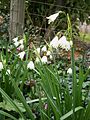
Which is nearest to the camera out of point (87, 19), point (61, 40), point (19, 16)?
point (61, 40)

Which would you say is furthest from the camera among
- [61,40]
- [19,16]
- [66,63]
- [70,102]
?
[19,16]

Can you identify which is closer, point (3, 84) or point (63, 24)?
point (3, 84)

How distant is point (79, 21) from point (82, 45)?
78.8 inches

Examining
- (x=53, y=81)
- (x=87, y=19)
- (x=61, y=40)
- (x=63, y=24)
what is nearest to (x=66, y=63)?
(x=53, y=81)

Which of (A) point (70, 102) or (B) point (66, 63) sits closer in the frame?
(A) point (70, 102)

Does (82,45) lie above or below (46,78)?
below

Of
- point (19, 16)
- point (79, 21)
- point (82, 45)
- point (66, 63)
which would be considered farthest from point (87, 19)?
point (66, 63)

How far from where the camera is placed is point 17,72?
3.02 m

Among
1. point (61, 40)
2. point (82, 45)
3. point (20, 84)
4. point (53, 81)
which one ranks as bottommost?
point (82, 45)

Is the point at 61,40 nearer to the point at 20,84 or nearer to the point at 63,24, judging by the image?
the point at 20,84

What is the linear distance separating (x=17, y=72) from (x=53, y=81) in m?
0.59

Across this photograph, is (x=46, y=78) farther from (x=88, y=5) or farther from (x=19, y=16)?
(x=88, y=5)

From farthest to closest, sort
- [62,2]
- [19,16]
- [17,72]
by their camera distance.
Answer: [62,2]
[19,16]
[17,72]

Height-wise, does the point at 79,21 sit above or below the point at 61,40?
below
